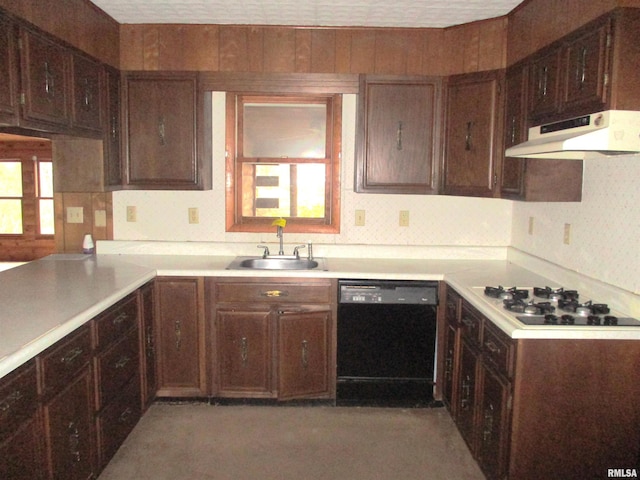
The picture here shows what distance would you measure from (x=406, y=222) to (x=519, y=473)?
1.92 metres

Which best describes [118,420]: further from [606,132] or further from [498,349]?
[606,132]

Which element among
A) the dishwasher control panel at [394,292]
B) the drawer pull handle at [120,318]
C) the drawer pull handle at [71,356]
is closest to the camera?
the drawer pull handle at [71,356]

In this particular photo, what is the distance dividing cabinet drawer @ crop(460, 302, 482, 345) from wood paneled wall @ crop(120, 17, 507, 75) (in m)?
1.58

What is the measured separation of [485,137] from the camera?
10.4ft

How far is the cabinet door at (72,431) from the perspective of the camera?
1901 millimetres

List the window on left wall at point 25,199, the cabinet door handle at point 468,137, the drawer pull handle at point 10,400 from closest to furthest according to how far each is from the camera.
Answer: the drawer pull handle at point 10,400
the cabinet door handle at point 468,137
the window on left wall at point 25,199

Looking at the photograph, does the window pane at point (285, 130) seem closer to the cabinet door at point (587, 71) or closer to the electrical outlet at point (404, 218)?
the electrical outlet at point (404, 218)

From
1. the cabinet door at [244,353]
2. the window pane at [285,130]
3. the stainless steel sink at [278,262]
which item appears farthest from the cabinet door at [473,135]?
the cabinet door at [244,353]

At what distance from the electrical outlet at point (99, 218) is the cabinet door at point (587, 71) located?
2943 mm

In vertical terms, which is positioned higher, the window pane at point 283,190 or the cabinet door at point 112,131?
the cabinet door at point 112,131

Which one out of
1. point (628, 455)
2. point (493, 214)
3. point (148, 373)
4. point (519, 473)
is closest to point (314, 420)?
point (148, 373)

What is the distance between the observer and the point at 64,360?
1.98 metres

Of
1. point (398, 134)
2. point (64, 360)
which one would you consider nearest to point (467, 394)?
point (398, 134)

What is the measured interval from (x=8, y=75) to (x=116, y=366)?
1.37m
